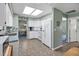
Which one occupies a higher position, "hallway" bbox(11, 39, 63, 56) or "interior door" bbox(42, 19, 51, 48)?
"interior door" bbox(42, 19, 51, 48)

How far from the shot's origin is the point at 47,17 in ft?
11.6

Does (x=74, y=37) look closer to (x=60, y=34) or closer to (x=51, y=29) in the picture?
(x=60, y=34)

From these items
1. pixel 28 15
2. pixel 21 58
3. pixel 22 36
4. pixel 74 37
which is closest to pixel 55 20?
pixel 74 37

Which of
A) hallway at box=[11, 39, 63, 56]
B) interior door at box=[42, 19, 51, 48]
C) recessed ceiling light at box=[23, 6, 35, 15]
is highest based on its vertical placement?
recessed ceiling light at box=[23, 6, 35, 15]

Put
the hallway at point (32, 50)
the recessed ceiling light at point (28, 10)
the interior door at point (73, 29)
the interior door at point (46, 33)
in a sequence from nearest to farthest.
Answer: the hallway at point (32, 50)
the recessed ceiling light at point (28, 10)
the interior door at point (73, 29)
the interior door at point (46, 33)

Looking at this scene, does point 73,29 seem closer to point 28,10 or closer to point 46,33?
point 46,33

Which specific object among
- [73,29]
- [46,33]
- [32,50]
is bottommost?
[32,50]

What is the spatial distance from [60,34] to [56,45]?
414mm

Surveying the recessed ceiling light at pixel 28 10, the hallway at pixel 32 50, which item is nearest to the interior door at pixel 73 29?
the hallway at pixel 32 50

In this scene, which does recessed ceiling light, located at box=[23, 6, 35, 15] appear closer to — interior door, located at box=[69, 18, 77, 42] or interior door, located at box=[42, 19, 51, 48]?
interior door, located at box=[42, 19, 51, 48]

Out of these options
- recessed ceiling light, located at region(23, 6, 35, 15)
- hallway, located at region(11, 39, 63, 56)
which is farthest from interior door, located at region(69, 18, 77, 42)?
recessed ceiling light, located at region(23, 6, 35, 15)

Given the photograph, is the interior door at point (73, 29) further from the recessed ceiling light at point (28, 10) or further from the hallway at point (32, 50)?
the recessed ceiling light at point (28, 10)

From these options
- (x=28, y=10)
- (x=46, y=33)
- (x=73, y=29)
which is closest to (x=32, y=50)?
(x=46, y=33)

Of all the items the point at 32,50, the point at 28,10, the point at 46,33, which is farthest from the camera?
the point at 46,33
